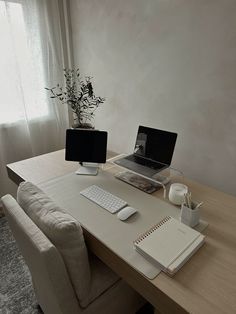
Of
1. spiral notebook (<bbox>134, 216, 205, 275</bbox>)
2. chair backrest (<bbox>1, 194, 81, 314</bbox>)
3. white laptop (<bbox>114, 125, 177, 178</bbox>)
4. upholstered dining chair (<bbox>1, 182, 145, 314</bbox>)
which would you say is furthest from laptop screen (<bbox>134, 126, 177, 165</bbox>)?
chair backrest (<bbox>1, 194, 81, 314</bbox>)

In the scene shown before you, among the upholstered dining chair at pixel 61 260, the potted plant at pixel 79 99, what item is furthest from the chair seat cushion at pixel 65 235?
the potted plant at pixel 79 99

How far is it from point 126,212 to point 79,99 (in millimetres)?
1098

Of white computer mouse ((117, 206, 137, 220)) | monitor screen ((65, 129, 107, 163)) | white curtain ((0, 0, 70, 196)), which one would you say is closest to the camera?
white computer mouse ((117, 206, 137, 220))

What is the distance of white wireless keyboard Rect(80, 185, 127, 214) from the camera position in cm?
123

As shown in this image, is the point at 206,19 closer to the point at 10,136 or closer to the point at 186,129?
the point at 186,129

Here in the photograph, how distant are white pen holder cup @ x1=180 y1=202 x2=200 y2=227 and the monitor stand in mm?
734

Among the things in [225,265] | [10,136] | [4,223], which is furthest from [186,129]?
[4,223]

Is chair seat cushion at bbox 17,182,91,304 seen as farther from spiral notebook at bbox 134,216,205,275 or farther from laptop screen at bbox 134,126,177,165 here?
laptop screen at bbox 134,126,177,165

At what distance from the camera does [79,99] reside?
6.08 ft

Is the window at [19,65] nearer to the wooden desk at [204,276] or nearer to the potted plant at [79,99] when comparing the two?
the potted plant at [79,99]

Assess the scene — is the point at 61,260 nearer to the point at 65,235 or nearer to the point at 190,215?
the point at 65,235

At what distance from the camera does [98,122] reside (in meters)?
2.33

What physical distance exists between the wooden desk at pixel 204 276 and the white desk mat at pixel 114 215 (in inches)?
1.3

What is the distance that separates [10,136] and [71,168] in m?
0.94
